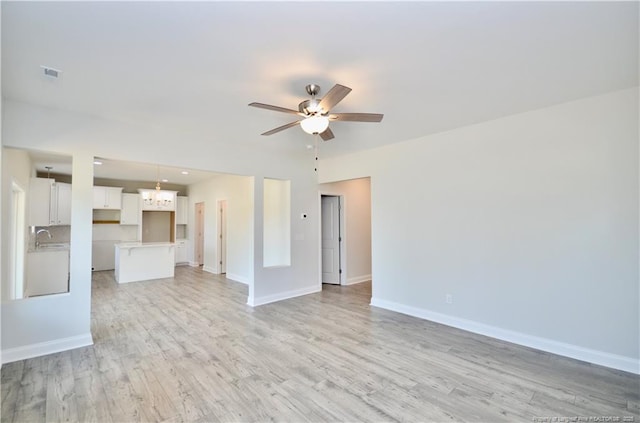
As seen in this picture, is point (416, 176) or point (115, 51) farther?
point (416, 176)

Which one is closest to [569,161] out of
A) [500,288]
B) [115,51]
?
[500,288]

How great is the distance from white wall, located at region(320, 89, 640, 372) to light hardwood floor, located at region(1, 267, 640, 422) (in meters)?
0.38

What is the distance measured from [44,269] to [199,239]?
4.53 metres

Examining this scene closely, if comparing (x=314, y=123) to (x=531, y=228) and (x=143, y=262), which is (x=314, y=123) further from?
(x=143, y=262)

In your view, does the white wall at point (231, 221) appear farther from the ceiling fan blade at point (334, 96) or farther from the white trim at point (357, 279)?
the ceiling fan blade at point (334, 96)

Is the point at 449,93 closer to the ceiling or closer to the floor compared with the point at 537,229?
closer to the ceiling

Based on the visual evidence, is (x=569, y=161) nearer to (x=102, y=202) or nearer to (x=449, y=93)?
(x=449, y=93)

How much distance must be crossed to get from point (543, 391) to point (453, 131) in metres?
3.07

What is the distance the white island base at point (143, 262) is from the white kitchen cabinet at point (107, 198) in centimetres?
155

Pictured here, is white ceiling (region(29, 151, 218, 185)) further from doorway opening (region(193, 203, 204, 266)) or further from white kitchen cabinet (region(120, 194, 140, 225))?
doorway opening (region(193, 203, 204, 266))

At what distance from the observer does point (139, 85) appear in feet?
9.09

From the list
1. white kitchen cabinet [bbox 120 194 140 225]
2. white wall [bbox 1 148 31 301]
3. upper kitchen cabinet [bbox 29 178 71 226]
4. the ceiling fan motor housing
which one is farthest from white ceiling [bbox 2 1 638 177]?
white kitchen cabinet [bbox 120 194 140 225]

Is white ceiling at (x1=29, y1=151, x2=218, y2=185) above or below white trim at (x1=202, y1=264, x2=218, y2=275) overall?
above

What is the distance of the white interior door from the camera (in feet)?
22.0
